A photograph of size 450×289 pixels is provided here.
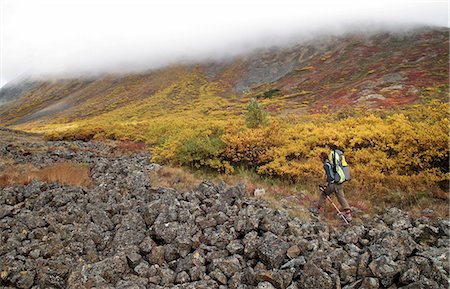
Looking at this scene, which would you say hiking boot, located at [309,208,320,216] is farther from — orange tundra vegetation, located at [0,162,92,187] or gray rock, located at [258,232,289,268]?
orange tundra vegetation, located at [0,162,92,187]

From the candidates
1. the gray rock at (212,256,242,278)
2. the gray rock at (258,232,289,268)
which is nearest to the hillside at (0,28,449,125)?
the gray rock at (258,232,289,268)

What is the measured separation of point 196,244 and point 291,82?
70.1 m

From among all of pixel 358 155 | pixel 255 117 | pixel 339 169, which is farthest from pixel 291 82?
pixel 339 169

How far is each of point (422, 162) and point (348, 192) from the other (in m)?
3.12

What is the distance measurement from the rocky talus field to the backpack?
45.0 inches

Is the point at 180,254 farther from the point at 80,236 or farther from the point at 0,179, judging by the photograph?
the point at 0,179

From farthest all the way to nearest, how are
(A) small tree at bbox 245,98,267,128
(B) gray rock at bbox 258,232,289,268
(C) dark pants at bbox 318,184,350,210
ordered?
(A) small tree at bbox 245,98,267,128 < (C) dark pants at bbox 318,184,350,210 < (B) gray rock at bbox 258,232,289,268

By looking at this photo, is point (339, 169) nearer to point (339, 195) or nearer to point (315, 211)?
point (339, 195)

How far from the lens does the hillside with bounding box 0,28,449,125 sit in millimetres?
47844

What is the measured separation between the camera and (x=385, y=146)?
12820 mm

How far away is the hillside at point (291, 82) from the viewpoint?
47.8 metres

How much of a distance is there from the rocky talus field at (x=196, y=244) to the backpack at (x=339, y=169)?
3.75ft

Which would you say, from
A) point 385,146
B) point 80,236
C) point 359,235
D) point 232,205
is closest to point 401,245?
point 359,235

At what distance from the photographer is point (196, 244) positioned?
20.9ft
